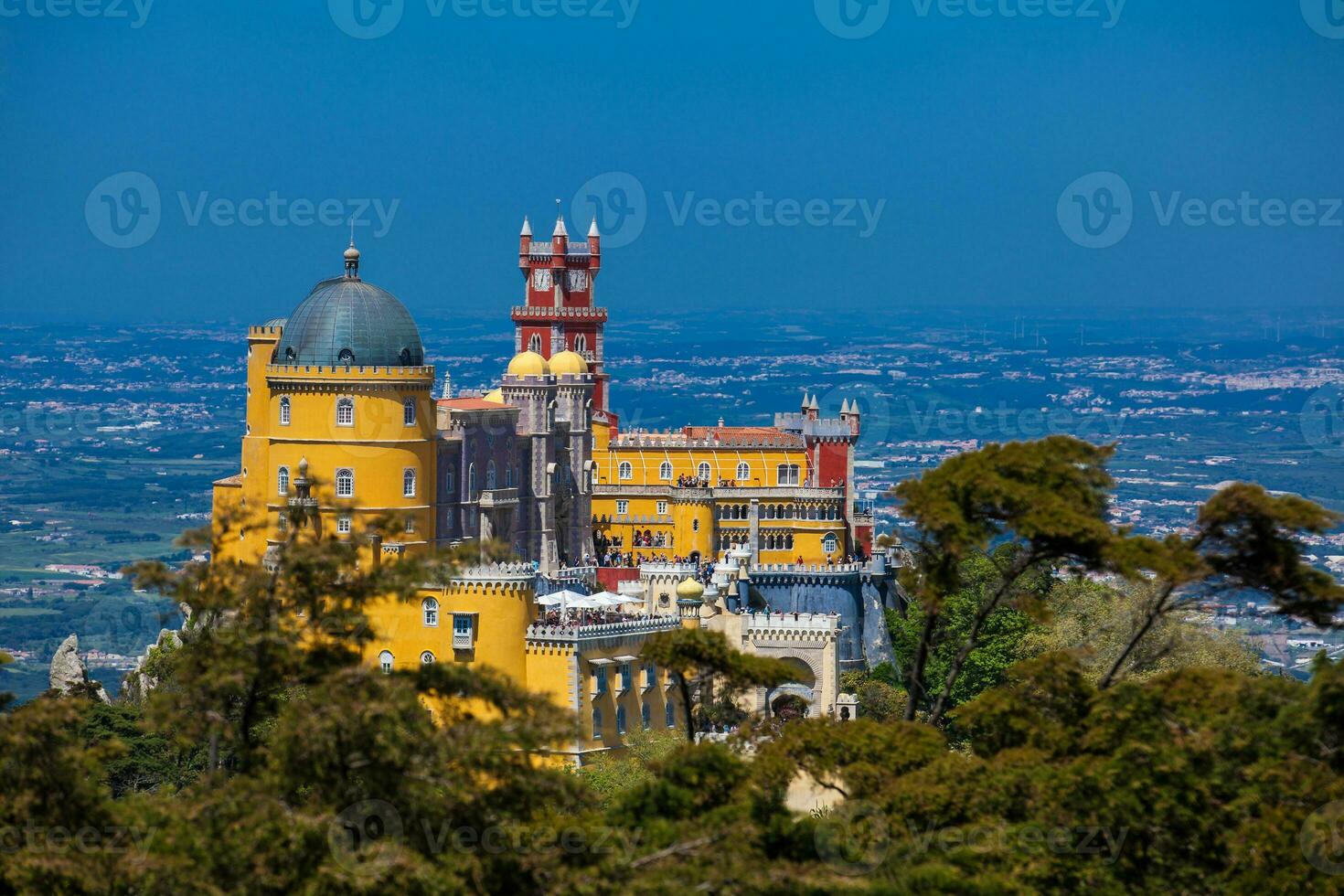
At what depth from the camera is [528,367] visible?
97875 millimetres

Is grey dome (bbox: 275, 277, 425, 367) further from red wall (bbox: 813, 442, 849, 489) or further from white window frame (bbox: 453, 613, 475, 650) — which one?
red wall (bbox: 813, 442, 849, 489)

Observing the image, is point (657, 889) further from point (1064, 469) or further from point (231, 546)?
point (231, 546)

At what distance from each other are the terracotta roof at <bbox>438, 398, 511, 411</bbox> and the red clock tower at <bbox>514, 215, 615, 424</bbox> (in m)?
21.8

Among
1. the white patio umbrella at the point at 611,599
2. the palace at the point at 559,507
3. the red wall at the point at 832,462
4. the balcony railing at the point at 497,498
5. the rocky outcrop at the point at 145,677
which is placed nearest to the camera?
the palace at the point at 559,507

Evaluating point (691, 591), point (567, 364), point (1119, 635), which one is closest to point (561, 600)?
point (691, 591)

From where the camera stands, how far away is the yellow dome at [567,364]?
333ft

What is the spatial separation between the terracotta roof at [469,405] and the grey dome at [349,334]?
5526 mm

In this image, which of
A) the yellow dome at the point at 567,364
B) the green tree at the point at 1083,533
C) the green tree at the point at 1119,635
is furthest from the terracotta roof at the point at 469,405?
the green tree at the point at 1083,533

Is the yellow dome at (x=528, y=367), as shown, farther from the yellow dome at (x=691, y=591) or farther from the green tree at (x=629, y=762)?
the green tree at (x=629, y=762)

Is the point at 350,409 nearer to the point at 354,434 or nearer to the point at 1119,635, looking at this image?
the point at 354,434

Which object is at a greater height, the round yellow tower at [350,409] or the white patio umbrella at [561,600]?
the round yellow tower at [350,409]

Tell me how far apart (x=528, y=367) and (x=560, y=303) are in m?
22.8

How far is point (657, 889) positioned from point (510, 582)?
1443 inches

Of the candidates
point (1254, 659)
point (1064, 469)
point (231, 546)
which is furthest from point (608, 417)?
point (1064, 469)
